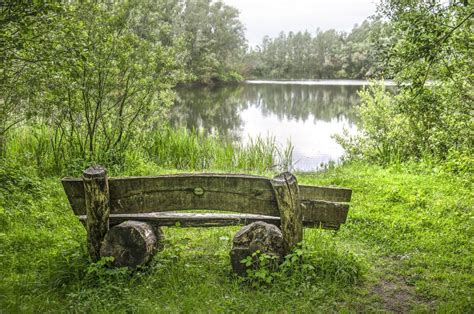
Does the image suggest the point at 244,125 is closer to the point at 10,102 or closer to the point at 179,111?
the point at 179,111

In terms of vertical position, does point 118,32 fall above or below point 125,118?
above

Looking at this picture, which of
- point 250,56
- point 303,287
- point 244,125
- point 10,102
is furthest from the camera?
point 250,56

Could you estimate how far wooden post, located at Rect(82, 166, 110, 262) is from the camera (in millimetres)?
3939

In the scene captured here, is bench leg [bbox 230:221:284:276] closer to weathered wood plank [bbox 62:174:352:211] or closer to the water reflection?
weathered wood plank [bbox 62:174:352:211]

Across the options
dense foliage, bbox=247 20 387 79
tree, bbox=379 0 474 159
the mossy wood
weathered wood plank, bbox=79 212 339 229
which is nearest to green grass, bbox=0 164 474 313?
weathered wood plank, bbox=79 212 339 229

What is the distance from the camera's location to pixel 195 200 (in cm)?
411

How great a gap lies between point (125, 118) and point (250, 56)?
3247 inches

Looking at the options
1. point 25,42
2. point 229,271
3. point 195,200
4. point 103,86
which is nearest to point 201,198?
point 195,200

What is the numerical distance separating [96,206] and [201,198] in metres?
1.01

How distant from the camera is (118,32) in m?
9.14

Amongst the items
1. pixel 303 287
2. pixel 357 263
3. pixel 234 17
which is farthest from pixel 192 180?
pixel 234 17

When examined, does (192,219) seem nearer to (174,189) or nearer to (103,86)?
(174,189)

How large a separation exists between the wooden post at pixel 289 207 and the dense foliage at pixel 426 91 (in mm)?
1870

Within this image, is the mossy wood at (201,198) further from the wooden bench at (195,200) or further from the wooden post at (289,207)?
the wooden post at (289,207)
